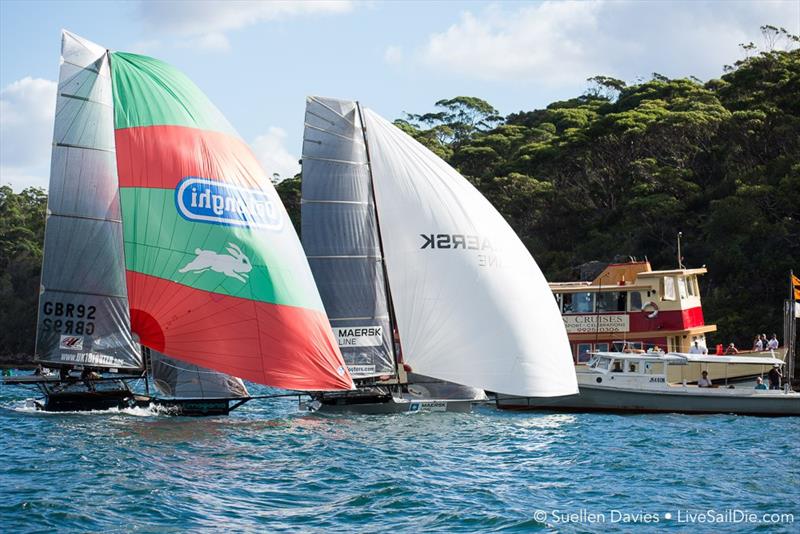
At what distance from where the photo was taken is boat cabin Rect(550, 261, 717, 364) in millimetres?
33188

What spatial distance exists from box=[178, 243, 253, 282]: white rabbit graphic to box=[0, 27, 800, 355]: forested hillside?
19.4m

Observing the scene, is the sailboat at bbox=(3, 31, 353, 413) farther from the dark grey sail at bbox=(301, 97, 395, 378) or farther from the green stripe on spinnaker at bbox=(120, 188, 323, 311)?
the dark grey sail at bbox=(301, 97, 395, 378)

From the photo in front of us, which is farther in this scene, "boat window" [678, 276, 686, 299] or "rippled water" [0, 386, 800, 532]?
"boat window" [678, 276, 686, 299]

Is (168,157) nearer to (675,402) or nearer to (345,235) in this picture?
(345,235)

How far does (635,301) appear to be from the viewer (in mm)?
33469

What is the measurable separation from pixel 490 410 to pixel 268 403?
8206mm

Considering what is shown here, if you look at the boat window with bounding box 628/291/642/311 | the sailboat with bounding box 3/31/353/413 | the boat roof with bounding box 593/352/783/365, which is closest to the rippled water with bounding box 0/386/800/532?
the sailboat with bounding box 3/31/353/413

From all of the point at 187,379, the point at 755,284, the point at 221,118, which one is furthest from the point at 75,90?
the point at 755,284

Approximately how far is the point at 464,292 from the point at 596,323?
10.1 metres

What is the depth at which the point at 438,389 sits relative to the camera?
89.4 ft

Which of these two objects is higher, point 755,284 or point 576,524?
point 755,284

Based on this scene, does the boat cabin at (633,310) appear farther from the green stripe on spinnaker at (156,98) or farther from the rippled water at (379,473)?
the green stripe on spinnaker at (156,98)

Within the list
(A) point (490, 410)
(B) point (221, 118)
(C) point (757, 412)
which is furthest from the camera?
(A) point (490, 410)

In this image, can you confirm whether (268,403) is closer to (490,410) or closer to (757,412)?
(490,410)
